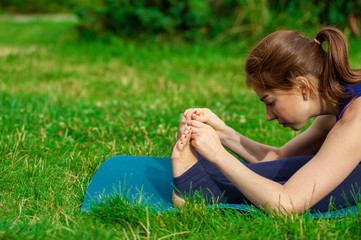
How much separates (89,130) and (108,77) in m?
2.28

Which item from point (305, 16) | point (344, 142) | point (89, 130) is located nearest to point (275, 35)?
point (344, 142)

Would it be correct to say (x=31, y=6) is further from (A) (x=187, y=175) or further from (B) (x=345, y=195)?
(B) (x=345, y=195)

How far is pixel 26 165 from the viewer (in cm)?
271

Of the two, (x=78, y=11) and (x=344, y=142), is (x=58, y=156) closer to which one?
(x=344, y=142)

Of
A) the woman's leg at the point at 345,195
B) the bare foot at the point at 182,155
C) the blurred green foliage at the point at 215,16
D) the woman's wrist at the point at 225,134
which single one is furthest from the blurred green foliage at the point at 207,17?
the bare foot at the point at 182,155

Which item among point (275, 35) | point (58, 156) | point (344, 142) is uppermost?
point (275, 35)

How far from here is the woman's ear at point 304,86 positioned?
213 centimetres

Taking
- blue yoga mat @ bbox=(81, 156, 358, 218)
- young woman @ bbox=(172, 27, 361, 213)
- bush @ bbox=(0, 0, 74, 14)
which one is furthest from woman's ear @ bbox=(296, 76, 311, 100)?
bush @ bbox=(0, 0, 74, 14)

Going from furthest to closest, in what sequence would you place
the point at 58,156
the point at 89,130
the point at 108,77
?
the point at 108,77 → the point at 89,130 → the point at 58,156

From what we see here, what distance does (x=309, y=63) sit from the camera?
Answer: 215 cm

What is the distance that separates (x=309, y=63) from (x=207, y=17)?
17.4 feet

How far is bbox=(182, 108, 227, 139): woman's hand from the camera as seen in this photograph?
254 cm

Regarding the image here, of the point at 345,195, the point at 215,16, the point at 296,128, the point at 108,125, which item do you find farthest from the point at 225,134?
the point at 215,16

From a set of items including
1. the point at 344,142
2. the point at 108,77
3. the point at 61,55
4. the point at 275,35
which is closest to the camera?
the point at 344,142
